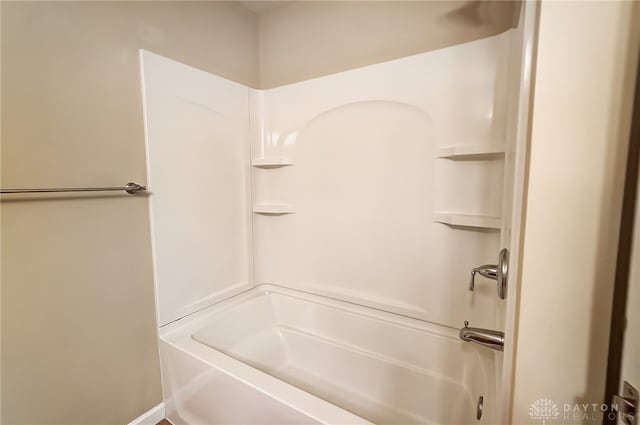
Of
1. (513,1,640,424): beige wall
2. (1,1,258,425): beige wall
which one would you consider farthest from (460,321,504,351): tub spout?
(1,1,258,425): beige wall

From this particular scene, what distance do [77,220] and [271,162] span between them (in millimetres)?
1062

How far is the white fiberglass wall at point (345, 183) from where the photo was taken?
1331mm

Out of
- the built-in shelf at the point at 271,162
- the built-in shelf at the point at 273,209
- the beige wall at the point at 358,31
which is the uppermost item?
the beige wall at the point at 358,31

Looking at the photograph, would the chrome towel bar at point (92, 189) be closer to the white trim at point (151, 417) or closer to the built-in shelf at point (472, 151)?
the white trim at point (151, 417)

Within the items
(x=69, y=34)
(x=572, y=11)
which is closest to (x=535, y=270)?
(x=572, y=11)

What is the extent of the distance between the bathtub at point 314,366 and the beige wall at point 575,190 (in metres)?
0.69

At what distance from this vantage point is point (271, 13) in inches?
74.3

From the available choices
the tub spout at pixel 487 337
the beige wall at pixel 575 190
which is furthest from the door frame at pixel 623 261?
the tub spout at pixel 487 337

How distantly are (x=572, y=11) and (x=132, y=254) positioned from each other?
1.68 meters

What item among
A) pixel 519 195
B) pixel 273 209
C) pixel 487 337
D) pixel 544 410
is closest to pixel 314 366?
pixel 273 209

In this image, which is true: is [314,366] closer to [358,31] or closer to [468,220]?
[468,220]

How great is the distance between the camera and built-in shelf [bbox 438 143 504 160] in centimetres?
125

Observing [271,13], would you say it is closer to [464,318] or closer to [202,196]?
[202,196]

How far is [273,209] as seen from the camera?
1.92 m
